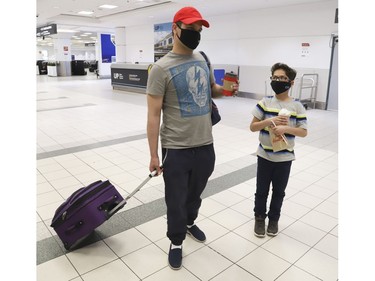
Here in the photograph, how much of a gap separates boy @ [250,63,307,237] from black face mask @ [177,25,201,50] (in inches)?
27.3

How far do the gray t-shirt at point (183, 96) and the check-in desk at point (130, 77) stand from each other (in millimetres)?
9457

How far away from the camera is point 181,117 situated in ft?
6.26

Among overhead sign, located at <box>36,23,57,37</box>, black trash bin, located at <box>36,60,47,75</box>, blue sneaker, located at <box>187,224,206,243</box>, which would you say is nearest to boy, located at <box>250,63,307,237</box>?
blue sneaker, located at <box>187,224,206,243</box>

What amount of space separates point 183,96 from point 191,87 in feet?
0.25

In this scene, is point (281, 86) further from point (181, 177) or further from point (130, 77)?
point (130, 77)

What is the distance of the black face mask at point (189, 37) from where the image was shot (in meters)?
1.82

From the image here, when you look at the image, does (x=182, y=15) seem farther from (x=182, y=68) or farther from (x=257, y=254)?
(x=257, y=254)

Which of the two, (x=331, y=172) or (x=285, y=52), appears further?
(x=285, y=52)

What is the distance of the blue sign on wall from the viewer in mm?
20061

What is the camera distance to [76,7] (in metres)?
11.6

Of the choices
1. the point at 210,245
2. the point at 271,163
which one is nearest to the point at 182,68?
the point at 271,163

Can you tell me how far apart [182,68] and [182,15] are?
31cm

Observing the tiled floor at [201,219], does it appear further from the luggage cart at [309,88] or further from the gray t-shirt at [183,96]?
the luggage cart at [309,88]

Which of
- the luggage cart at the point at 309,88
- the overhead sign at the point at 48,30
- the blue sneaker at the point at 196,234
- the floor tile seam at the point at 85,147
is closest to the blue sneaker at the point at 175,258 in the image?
the blue sneaker at the point at 196,234
